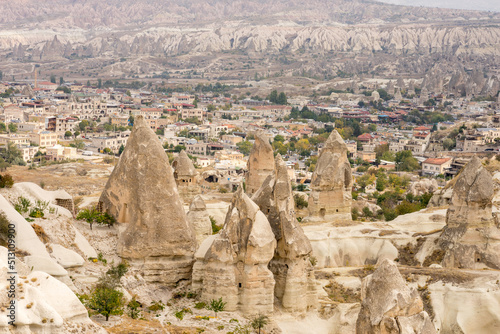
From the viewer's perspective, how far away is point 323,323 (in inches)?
799

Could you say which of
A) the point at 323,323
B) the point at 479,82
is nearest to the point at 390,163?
the point at 323,323

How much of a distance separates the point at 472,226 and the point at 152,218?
11.7m

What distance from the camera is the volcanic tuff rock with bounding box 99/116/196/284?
19.5m

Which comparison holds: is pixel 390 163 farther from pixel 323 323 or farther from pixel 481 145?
pixel 323 323

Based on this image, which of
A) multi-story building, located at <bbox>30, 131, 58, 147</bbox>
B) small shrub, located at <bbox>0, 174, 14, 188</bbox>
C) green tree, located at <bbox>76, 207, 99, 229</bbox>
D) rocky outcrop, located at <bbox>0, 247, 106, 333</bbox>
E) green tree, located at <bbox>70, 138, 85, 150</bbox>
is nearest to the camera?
rocky outcrop, located at <bbox>0, 247, 106, 333</bbox>

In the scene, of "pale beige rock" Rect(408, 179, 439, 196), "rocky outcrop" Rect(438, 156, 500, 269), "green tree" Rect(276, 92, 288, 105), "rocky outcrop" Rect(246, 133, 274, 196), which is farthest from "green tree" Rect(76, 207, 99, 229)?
"green tree" Rect(276, 92, 288, 105)

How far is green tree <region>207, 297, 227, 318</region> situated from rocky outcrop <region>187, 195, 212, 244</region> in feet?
A: 17.1

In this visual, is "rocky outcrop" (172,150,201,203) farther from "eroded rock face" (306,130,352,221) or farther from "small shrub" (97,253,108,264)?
"small shrub" (97,253,108,264)

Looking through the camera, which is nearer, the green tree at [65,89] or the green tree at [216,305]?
the green tree at [216,305]

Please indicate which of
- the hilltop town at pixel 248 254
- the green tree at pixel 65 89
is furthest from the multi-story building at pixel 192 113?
the hilltop town at pixel 248 254

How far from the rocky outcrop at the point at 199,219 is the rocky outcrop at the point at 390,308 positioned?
925 cm

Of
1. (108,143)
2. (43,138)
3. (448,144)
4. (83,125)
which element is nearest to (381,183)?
(448,144)

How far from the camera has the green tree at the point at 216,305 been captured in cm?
1869

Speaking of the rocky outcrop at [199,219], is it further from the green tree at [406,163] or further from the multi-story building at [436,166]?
the green tree at [406,163]
